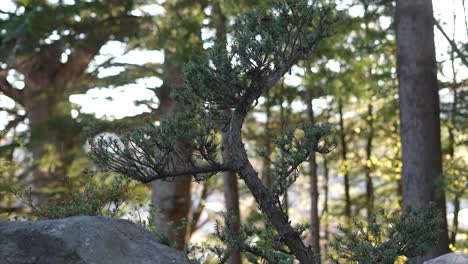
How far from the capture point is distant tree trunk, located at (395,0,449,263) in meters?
9.35

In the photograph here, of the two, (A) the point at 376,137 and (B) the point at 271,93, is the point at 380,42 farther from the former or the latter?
(A) the point at 376,137

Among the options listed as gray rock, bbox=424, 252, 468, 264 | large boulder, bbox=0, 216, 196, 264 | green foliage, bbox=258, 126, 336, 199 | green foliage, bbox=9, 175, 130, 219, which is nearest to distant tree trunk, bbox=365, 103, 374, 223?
green foliage, bbox=9, 175, 130, 219

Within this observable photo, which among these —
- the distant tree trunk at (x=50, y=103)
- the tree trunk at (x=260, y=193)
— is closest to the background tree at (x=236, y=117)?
the tree trunk at (x=260, y=193)

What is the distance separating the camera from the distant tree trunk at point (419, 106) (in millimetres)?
9352

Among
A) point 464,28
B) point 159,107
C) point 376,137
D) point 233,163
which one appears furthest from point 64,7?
point 376,137

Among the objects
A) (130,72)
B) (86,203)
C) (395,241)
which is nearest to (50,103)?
(130,72)

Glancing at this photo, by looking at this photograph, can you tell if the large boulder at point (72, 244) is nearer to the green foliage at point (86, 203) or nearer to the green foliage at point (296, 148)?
the green foliage at point (296, 148)

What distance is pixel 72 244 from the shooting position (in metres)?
5.21

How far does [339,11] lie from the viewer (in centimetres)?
1148

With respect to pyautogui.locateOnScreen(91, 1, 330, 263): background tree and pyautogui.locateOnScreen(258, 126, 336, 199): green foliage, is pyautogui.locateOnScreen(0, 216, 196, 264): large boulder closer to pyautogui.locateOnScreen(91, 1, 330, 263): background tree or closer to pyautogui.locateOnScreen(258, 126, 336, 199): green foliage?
pyautogui.locateOnScreen(91, 1, 330, 263): background tree

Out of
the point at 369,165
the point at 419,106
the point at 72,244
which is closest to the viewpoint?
the point at 72,244

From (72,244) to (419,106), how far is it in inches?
236

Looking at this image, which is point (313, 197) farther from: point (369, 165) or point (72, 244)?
point (72, 244)

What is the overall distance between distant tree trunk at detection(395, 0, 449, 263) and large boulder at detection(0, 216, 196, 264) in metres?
4.86
